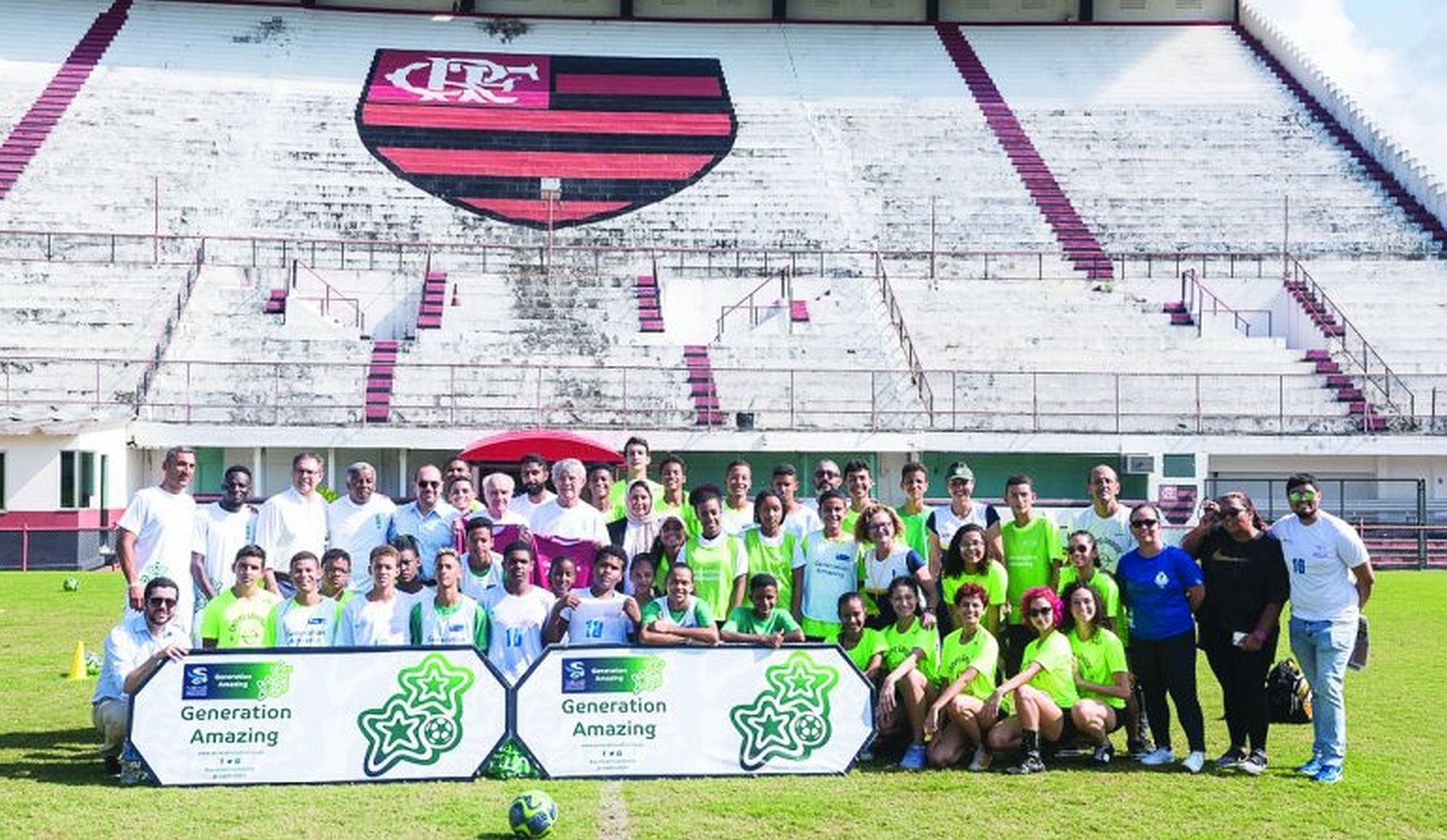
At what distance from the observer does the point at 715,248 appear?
33.2 m

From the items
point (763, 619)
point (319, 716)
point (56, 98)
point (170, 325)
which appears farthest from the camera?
point (56, 98)

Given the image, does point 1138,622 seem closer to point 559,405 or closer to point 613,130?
point 559,405

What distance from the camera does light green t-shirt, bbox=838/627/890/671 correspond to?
8.95 m

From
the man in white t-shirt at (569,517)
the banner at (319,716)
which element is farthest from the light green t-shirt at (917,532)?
the banner at (319,716)

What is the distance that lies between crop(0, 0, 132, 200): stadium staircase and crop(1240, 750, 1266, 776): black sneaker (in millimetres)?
30635

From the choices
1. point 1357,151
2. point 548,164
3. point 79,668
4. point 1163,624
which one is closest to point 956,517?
point 1163,624

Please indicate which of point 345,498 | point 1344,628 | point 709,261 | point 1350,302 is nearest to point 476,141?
point 709,261

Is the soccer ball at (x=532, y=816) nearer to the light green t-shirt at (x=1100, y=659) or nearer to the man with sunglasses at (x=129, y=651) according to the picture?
the man with sunglasses at (x=129, y=651)

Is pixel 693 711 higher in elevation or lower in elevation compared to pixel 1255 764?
higher

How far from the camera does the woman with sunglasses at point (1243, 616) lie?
8656mm

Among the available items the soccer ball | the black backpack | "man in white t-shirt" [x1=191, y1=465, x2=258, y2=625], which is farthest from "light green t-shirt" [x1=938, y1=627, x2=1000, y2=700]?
"man in white t-shirt" [x1=191, y1=465, x2=258, y2=625]

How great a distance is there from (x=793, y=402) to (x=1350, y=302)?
12.0 meters

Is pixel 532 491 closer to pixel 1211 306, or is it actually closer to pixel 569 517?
pixel 569 517

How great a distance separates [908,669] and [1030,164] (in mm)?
30395
